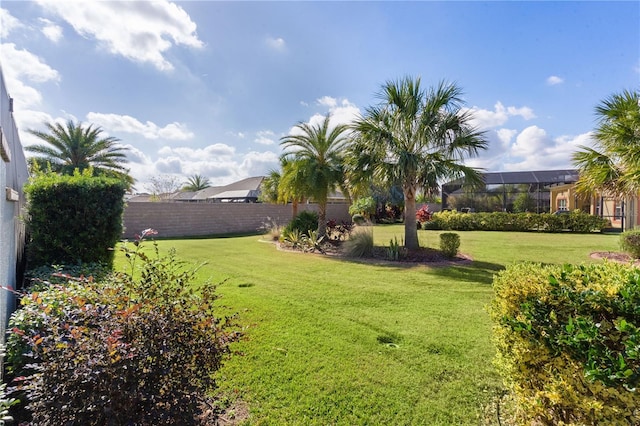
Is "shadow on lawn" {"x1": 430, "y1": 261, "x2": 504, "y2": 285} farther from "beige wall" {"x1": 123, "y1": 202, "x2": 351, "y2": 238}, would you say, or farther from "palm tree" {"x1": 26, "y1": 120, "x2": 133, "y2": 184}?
"palm tree" {"x1": 26, "y1": 120, "x2": 133, "y2": 184}

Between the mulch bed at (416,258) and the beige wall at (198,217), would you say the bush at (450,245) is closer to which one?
the mulch bed at (416,258)

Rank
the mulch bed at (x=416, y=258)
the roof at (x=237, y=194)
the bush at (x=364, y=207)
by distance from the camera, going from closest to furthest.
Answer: the mulch bed at (x=416, y=258), the bush at (x=364, y=207), the roof at (x=237, y=194)

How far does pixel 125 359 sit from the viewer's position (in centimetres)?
175

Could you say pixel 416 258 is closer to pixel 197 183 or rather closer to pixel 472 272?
pixel 472 272

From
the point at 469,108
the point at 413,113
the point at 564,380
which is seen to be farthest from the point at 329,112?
the point at 564,380

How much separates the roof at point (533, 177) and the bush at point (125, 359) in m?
27.1

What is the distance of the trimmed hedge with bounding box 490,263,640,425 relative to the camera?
4.95 ft

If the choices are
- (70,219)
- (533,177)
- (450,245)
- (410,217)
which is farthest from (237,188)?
(70,219)

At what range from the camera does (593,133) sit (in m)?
9.51

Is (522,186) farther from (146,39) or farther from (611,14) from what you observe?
(146,39)

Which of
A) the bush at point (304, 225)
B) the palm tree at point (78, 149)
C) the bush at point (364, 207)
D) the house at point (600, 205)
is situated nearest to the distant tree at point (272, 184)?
the bush at point (304, 225)

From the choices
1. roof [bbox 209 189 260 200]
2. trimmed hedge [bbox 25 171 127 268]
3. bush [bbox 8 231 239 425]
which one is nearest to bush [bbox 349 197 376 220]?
roof [bbox 209 189 260 200]

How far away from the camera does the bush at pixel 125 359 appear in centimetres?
167

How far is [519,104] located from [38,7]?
1305 cm
